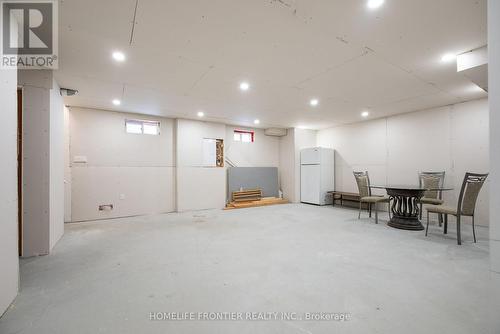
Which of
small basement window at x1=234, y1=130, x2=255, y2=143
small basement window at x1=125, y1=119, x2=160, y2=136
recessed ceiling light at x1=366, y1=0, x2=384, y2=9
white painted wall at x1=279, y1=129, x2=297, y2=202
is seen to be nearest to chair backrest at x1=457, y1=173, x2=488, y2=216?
recessed ceiling light at x1=366, y1=0, x2=384, y2=9

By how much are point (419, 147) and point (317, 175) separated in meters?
2.58

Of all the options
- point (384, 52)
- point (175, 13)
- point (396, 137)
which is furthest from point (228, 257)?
point (396, 137)

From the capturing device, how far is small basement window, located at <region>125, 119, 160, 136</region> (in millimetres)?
5348

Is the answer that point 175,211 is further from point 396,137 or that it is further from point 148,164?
point 396,137

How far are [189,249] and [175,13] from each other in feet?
8.94

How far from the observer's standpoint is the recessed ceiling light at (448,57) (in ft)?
8.79

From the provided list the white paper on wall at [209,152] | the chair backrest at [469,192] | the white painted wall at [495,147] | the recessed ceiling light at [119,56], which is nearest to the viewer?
the white painted wall at [495,147]

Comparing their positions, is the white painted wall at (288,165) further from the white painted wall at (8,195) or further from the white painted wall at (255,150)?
the white painted wall at (8,195)

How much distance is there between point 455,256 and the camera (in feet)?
8.79

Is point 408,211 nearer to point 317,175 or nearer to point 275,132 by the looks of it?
point 317,175

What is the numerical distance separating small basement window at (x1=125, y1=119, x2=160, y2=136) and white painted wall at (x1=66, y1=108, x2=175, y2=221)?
0.11m

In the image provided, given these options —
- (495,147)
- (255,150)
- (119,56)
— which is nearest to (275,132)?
(255,150)

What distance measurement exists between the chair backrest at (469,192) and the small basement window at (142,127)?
615 centimetres

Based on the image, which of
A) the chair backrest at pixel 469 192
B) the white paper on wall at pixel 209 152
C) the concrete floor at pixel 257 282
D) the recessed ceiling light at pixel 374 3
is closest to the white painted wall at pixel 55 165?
the concrete floor at pixel 257 282
